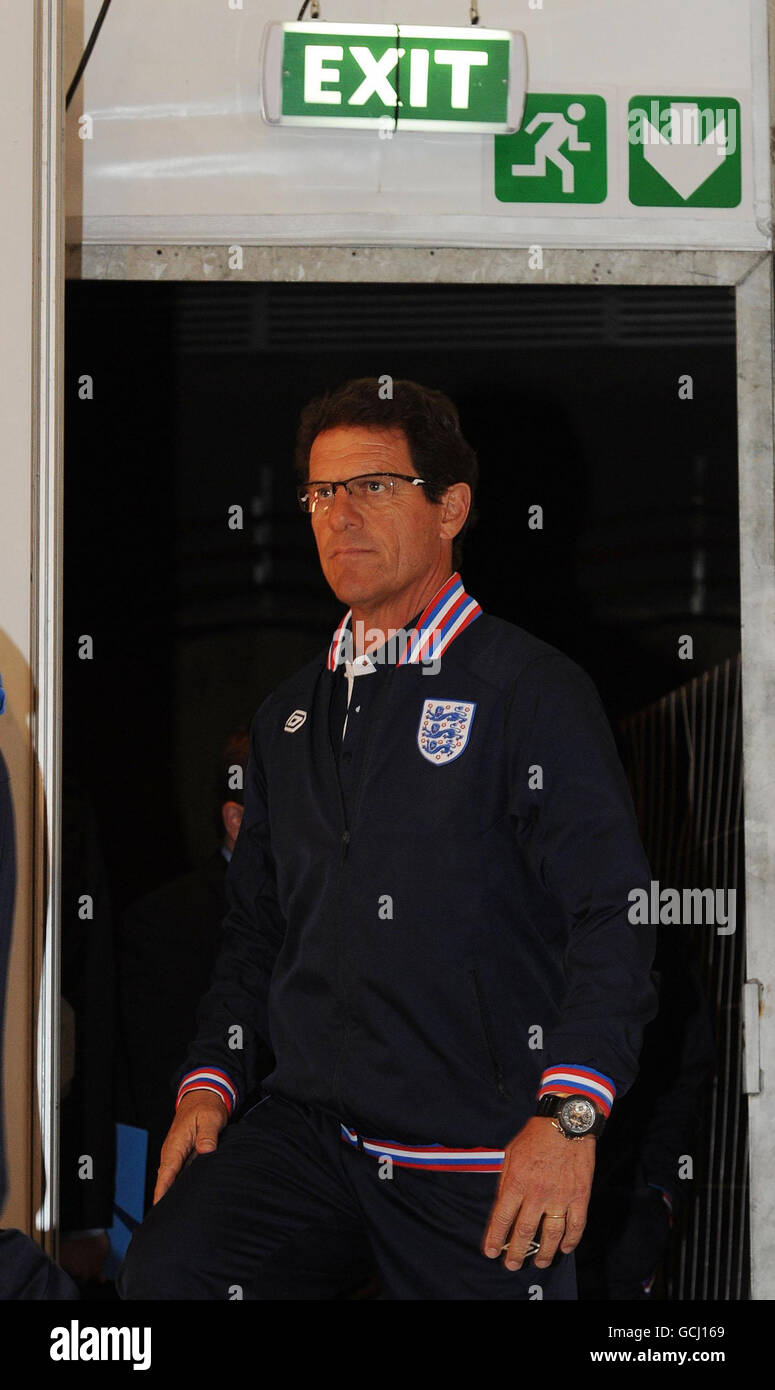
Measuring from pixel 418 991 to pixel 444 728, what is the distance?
387 mm

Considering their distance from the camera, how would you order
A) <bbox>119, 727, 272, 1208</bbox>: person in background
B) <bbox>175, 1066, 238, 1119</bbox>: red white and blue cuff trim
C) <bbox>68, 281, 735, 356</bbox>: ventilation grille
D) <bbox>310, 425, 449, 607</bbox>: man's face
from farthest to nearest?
<bbox>68, 281, 735, 356</bbox>: ventilation grille, <bbox>119, 727, 272, 1208</bbox>: person in background, <bbox>310, 425, 449, 607</bbox>: man's face, <bbox>175, 1066, 238, 1119</bbox>: red white and blue cuff trim

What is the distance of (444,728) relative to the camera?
7.33 feet

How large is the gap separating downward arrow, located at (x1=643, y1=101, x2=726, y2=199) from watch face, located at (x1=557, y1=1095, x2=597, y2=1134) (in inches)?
77.8

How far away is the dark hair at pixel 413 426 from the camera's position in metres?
2.52

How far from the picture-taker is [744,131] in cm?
311

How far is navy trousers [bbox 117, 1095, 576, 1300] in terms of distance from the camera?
196 centimetres

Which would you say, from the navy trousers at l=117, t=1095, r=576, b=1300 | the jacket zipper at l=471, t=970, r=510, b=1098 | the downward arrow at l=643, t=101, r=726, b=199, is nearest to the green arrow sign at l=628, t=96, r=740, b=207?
the downward arrow at l=643, t=101, r=726, b=199

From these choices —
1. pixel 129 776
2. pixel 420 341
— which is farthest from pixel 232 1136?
pixel 420 341

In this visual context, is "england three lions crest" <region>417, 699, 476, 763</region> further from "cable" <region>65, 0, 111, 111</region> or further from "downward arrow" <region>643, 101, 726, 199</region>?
"cable" <region>65, 0, 111, 111</region>

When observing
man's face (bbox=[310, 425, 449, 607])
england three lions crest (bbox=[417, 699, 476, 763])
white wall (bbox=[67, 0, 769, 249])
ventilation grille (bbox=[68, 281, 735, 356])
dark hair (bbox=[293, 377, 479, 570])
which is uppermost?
white wall (bbox=[67, 0, 769, 249])

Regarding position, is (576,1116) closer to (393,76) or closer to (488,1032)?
(488,1032)

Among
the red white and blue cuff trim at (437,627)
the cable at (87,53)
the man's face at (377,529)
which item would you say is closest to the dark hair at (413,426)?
the man's face at (377,529)

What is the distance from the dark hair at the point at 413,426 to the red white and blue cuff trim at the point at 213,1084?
96 cm

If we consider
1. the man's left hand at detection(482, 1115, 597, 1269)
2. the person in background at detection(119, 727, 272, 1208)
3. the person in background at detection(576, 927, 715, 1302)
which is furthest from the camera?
the person in background at detection(119, 727, 272, 1208)
